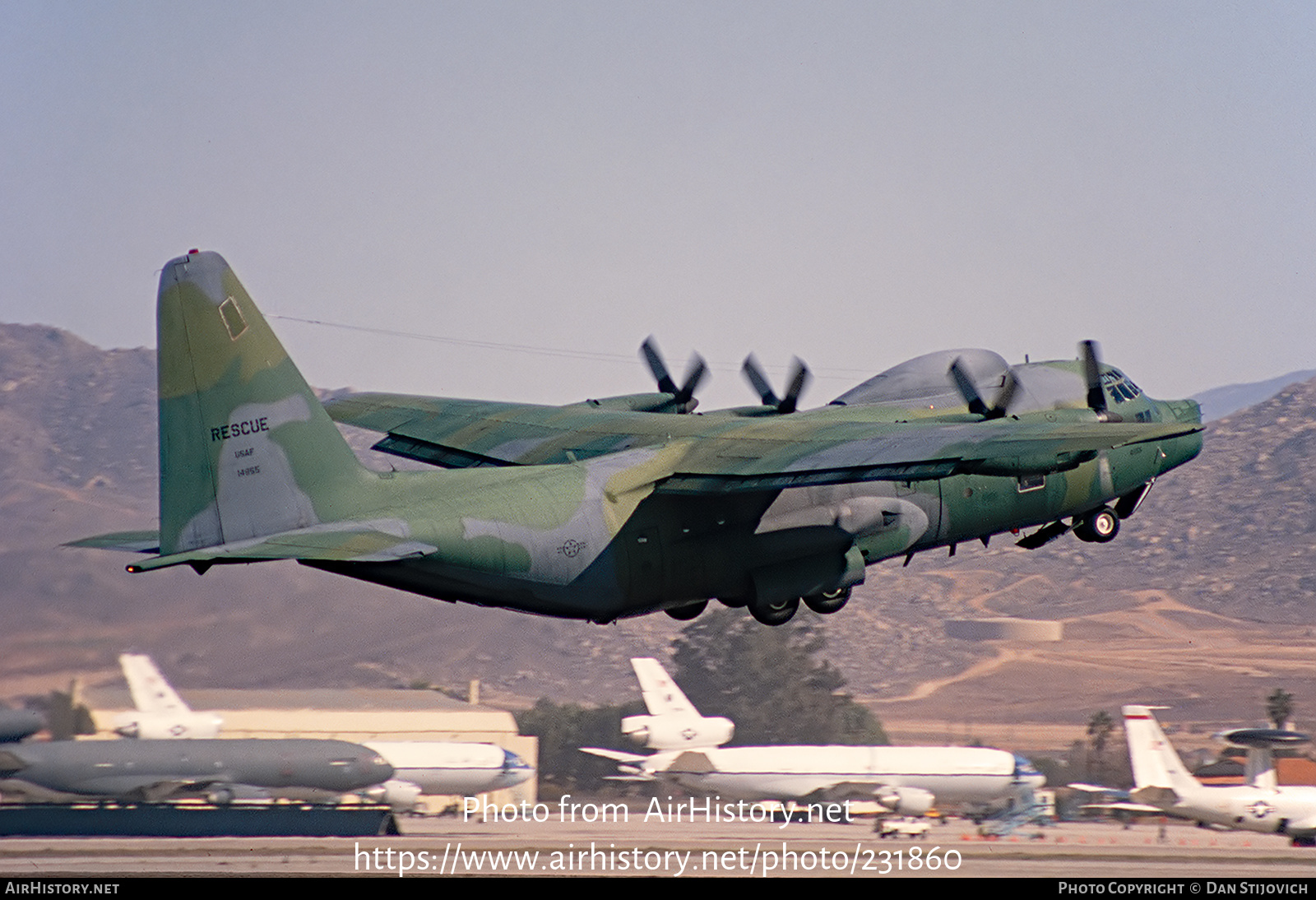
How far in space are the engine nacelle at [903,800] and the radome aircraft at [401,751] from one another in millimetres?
13430

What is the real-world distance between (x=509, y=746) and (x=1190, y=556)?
7537 centimetres

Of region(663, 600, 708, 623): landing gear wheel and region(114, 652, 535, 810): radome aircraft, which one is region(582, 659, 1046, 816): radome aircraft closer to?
region(114, 652, 535, 810): radome aircraft

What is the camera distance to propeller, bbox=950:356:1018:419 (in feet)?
94.9

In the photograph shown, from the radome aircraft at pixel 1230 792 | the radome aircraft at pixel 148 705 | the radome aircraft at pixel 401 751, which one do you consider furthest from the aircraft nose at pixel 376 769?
the radome aircraft at pixel 1230 792

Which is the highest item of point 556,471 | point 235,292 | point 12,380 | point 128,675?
point 12,380

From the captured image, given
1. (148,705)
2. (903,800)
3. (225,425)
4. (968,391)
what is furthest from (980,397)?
(148,705)

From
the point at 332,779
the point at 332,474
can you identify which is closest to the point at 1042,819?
the point at 332,779

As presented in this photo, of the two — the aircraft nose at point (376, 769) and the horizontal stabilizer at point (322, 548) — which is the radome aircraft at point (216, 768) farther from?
the horizontal stabilizer at point (322, 548)

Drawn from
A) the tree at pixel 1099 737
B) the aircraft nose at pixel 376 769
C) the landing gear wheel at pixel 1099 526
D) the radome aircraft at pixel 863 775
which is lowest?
the tree at pixel 1099 737

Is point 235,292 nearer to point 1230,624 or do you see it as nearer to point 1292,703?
point 1292,703

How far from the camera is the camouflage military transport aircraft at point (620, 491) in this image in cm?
2483

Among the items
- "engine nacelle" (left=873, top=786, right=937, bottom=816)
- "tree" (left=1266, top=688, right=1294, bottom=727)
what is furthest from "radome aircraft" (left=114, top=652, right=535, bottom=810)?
"tree" (left=1266, top=688, right=1294, bottom=727)

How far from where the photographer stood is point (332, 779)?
55.4m

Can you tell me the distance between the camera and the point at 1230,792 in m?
52.7
